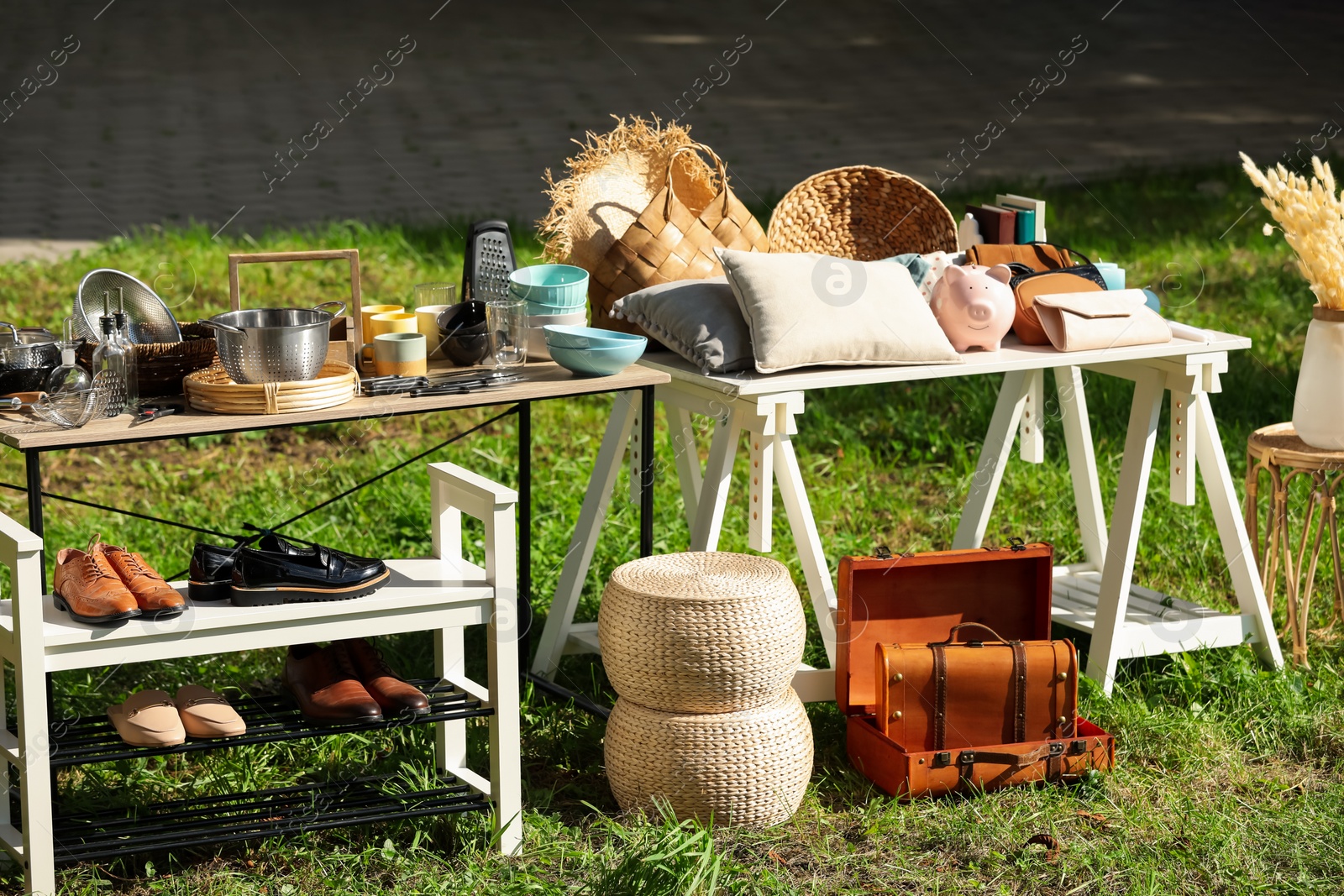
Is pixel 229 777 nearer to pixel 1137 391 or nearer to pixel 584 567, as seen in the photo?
pixel 584 567

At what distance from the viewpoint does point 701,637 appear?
9.69 feet

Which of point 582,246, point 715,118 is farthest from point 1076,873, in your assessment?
point 715,118

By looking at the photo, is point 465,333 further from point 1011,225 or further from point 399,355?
point 1011,225

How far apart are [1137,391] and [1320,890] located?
1.24 metres

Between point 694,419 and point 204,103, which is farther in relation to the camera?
point 204,103

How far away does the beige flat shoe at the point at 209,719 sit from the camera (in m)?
2.74

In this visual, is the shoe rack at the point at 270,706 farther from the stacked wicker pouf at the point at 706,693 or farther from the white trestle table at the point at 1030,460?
the white trestle table at the point at 1030,460

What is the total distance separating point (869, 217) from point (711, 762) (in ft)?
4.94

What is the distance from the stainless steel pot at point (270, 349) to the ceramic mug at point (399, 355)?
0.63 ft

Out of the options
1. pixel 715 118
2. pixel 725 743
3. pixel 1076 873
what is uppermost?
pixel 715 118

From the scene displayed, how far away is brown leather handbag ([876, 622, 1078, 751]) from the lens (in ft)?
10.6

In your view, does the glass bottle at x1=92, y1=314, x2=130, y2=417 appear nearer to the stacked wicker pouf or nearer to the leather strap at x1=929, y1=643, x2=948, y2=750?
the stacked wicker pouf

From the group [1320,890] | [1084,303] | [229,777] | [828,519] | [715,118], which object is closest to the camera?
[1320,890]

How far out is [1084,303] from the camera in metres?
3.48
